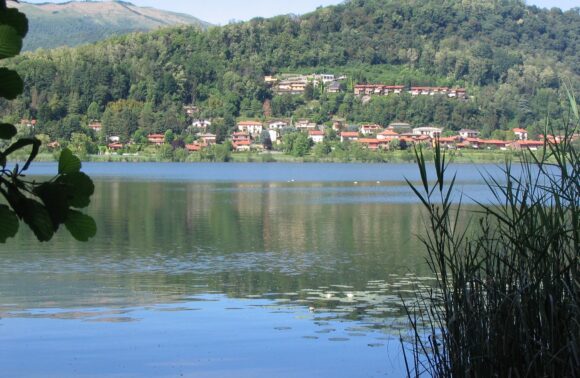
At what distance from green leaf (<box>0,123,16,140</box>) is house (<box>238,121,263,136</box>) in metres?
109

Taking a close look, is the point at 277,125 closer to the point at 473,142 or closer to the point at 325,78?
the point at 325,78

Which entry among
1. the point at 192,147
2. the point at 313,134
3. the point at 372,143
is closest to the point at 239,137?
the point at 192,147

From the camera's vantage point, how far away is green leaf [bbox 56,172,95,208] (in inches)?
60.3

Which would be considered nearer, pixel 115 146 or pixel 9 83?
pixel 9 83

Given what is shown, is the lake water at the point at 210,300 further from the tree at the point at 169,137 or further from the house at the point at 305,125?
the house at the point at 305,125

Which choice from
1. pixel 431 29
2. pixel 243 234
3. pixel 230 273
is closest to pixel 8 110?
pixel 431 29

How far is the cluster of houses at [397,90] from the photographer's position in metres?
118

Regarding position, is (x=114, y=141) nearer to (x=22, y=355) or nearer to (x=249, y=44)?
(x=249, y=44)

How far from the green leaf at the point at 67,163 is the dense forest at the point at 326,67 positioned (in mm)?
93904

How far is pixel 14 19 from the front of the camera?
1469 millimetres

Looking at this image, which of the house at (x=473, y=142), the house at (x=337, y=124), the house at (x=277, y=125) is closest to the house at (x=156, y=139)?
the house at (x=277, y=125)

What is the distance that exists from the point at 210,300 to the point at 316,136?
96020mm

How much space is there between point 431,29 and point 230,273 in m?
133

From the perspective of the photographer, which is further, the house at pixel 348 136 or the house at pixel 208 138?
the house at pixel 208 138
